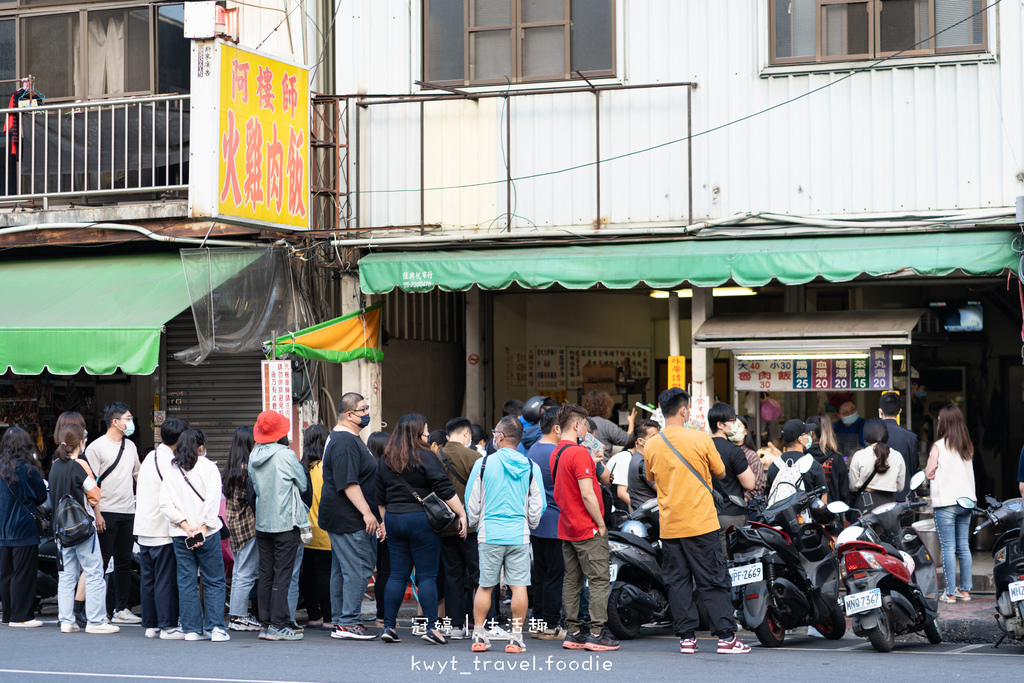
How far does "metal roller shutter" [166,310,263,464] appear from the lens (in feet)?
44.6

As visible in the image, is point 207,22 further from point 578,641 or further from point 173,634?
point 578,641

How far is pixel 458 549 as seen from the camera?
901 cm

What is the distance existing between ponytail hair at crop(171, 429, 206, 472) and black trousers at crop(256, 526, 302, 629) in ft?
2.38

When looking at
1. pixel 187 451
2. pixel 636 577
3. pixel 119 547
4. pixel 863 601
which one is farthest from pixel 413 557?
pixel 863 601

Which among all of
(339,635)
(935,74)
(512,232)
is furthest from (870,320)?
(339,635)

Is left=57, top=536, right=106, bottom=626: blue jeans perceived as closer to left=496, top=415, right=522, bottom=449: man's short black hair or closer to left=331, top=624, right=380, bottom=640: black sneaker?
left=331, top=624, right=380, bottom=640: black sneaker

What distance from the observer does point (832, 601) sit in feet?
28.4

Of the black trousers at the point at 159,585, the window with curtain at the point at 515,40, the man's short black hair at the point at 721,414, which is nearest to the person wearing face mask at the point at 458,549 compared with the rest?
the man's short black hair at the point at 721,414

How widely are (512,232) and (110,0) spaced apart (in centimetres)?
558

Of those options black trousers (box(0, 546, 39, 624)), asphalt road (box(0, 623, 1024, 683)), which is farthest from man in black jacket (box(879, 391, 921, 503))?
black trousers (box(0, 546, 39, 624))

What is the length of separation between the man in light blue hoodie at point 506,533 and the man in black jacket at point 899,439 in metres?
3.96

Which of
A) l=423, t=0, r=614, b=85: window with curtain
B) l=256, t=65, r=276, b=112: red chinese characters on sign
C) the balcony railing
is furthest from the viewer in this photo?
the balcony railing

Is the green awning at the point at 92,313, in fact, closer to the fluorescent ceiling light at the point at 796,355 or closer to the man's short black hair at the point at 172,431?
the man's short black hair at the point at 172,431

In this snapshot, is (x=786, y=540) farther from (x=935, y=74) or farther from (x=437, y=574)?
(x=935, y=74)
